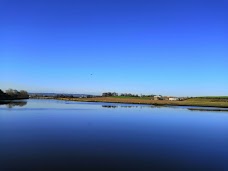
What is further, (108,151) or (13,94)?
(13,94)

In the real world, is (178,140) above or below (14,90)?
below

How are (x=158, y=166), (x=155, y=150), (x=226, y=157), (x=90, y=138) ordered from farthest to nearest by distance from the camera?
(x=90, y=138) → (x=155, y=150) → (x=226, y=157) → (x=158, y=166)

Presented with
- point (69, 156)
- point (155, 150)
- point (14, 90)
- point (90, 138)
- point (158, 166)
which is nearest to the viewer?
point (158, 166)

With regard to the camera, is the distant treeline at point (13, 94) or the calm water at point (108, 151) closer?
the calm water at point (108, 151)

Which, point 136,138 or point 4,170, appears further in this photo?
point 136,138

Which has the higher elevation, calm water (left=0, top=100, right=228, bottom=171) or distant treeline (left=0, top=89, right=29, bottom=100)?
distant treeline (left=0, top=89, right=29, bottom=100)

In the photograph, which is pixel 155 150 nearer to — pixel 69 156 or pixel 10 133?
pixel 69 156

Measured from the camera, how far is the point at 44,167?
14.9 m

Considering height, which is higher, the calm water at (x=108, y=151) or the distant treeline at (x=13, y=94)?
the distant treeline at (x=13, y=94)

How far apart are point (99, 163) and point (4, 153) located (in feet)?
17.1

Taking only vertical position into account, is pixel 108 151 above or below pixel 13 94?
below

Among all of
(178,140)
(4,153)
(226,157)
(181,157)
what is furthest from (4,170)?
(178,140)

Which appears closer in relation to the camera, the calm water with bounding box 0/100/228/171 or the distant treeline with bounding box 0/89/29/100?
the calm water with bounding box 0/100/228/171

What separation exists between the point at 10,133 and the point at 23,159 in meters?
9.50
